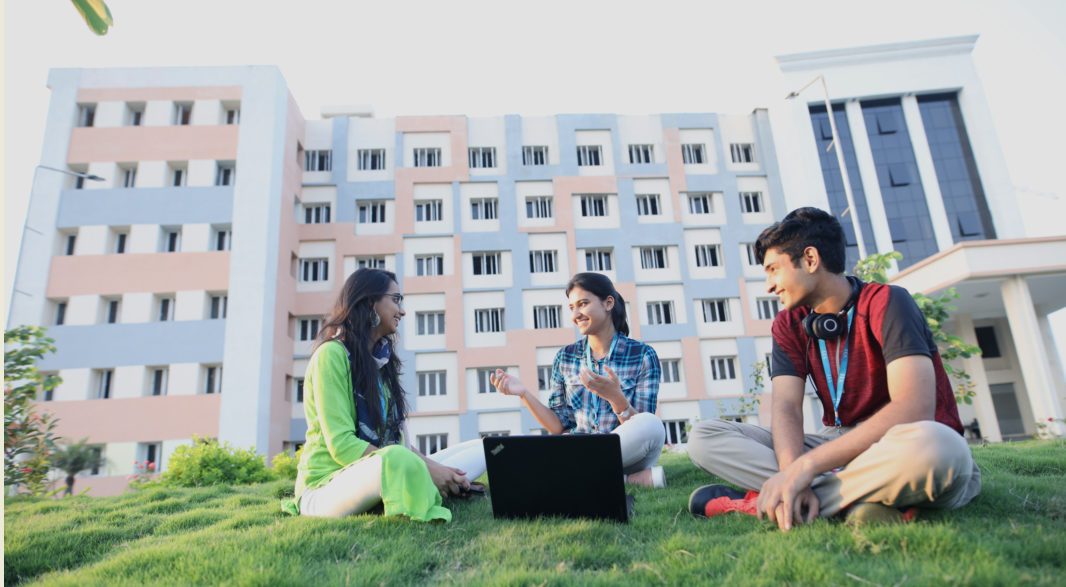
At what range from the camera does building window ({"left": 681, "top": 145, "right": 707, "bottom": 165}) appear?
2747cm

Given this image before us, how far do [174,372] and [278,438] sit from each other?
4.21 metres

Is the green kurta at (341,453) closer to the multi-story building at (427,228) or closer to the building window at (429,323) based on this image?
the multi-story building at (427,228)

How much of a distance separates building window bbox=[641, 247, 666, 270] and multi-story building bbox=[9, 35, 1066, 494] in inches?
5.5

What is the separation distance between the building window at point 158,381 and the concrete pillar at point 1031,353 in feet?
84.9

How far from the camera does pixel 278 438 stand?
2144 centimetres

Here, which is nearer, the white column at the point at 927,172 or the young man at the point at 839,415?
the young man at the point at 839,415

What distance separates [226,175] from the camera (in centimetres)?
2369

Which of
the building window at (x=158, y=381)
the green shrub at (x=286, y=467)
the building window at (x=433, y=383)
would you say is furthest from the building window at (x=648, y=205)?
the green shrub at (x=286, y=467)

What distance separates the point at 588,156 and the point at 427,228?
8.18m

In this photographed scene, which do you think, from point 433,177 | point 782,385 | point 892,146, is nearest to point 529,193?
point 433,177

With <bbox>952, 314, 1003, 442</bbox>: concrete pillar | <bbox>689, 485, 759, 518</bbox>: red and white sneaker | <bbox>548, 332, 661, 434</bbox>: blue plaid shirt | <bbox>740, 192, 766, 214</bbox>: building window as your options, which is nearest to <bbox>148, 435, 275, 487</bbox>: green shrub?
<bbox>548, 332, 661, 434</bbox>: blue plaid shirt

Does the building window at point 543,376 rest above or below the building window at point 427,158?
below

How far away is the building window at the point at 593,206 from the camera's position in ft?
86.7

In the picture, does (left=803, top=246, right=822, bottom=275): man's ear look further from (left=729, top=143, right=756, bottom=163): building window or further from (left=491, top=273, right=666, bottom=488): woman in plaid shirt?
(left=729, top=143, right=756, bottom=163): building window
